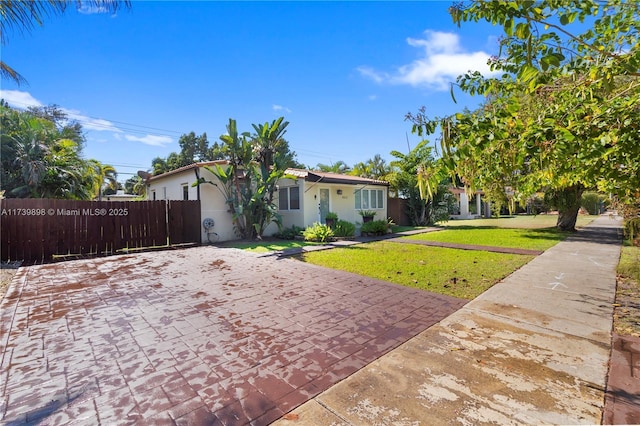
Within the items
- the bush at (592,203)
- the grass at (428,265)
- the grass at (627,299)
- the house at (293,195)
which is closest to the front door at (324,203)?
the house at (293,195)

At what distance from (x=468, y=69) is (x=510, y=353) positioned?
4072mm

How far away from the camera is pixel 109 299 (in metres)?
5.50

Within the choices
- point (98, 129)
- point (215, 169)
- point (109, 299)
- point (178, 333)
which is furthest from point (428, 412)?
point (98, 129)

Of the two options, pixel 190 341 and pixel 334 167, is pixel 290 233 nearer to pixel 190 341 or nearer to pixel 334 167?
pixel 190 341

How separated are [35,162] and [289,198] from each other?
1188 cm

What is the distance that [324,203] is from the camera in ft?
53.2

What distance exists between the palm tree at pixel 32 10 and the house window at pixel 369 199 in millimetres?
14765

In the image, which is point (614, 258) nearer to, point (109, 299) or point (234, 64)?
point (109, 299)

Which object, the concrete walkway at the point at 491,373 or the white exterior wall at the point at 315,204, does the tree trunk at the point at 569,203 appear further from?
the concrete walkway at the point at 491,373

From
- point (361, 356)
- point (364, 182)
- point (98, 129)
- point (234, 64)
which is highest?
point (98, 129)

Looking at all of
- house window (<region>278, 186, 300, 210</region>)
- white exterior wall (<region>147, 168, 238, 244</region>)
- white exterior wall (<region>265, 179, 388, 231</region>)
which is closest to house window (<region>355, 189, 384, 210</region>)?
white exterior wall (<region>265, 179, 388, 231</region>)

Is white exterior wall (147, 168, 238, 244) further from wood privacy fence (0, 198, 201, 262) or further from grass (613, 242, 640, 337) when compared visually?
grass (613, 242, 640, 337)

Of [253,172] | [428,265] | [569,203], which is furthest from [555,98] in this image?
[569,203]

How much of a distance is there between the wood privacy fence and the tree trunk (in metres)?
19.0
